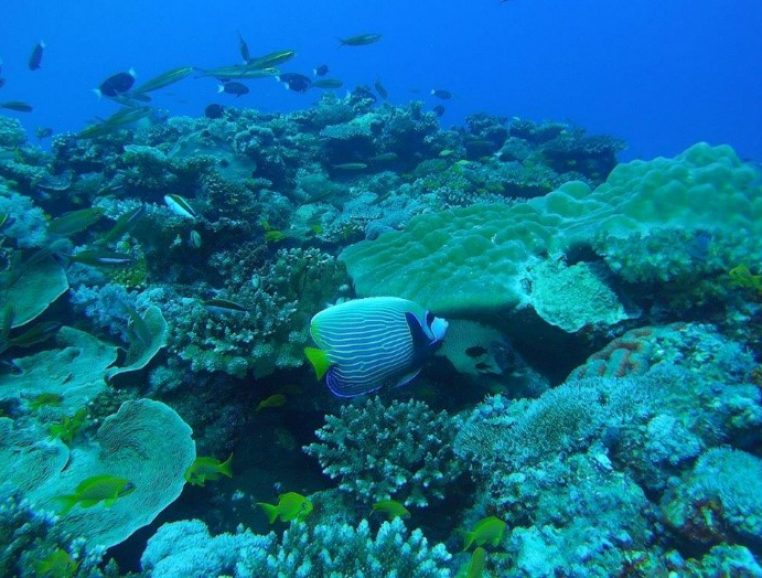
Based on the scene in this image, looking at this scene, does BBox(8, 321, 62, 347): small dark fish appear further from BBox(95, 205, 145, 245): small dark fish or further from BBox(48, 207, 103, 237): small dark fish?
BBox(48, 207, 103, 237): small dark fish

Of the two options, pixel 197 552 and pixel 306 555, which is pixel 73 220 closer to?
pixel 197 552

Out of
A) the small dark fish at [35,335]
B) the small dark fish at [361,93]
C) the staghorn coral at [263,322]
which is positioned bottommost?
the small dark fish at [35,335]

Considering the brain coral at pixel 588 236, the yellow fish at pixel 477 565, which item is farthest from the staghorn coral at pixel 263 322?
the yellow fish at pixel 477 565

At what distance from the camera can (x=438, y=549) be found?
2656mm

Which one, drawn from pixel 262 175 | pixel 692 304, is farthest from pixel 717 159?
pixel 262 175

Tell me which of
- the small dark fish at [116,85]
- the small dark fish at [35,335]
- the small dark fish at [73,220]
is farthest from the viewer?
the small dark fish at [116,85]

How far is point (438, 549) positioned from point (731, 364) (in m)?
2.35

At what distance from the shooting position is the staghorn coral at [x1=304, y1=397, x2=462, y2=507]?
3354 millimetres

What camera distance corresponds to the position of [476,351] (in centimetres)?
398

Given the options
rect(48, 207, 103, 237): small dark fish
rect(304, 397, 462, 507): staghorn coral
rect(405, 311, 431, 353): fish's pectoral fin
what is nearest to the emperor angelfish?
rect(405, 311, 431, 353): fish's pectoral fin

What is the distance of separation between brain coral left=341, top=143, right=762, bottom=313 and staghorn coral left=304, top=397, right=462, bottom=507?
105 cm

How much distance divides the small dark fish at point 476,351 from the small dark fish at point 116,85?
1009 centimetres

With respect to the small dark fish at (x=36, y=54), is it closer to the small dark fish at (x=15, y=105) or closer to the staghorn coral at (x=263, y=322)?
the small dark fish at (x=15, y=105)

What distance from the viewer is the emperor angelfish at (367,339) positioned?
279cm
